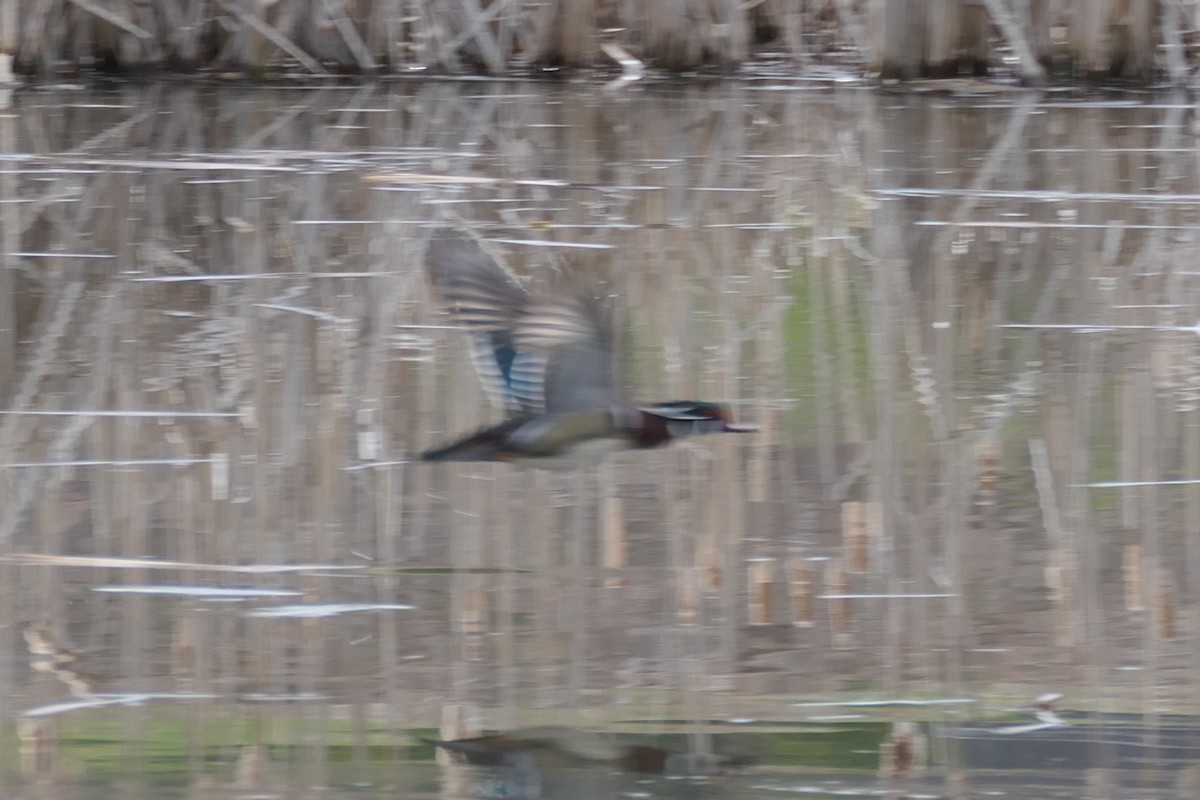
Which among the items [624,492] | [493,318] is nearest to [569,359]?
[493,318]

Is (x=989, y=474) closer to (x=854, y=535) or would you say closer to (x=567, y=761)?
(x=854, y=535)

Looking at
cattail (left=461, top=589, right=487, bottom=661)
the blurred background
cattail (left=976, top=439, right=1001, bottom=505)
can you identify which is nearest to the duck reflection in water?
the blurred background

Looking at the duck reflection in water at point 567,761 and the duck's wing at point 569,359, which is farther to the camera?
the duck's wing at point 569,359

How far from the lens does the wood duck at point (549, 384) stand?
2.27 meters

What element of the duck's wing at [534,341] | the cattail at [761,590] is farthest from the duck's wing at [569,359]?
the cattail at [761,590]

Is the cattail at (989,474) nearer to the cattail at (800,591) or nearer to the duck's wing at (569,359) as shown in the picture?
the cattail at (800,591)

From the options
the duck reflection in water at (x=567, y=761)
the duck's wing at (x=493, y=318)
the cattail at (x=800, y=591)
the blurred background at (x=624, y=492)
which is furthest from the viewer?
the duck's wing at (x=493, y=318)

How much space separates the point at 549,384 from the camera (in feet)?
7.52

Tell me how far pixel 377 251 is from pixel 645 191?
86 centimetres

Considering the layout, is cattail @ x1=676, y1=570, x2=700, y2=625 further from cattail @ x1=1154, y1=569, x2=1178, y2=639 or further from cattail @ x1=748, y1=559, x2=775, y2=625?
cattail @ x1=1154, y1=569, x2=1178, y2=639

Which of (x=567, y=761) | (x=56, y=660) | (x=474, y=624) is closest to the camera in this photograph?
(x=567, y=761)

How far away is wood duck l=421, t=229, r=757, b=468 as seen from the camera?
227cm

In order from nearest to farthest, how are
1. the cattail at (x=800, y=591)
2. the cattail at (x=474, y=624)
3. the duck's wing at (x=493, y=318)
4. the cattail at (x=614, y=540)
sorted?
the cattail at (x=474, y=624), the cattail at (x=800, y=591), the cattail at (x=614, y=540), the duck's wing at (x=493, y=318)

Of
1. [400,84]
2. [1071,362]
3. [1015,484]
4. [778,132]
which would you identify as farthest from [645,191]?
[400,84]
